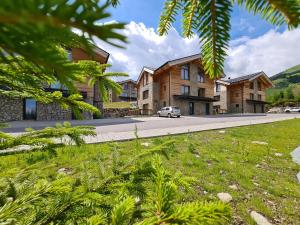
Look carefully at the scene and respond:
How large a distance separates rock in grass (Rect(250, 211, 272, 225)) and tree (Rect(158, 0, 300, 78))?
3.70 metres

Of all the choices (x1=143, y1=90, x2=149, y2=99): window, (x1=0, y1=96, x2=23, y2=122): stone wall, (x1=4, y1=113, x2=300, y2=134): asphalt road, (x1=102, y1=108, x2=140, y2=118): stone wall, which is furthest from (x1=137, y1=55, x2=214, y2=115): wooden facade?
(x1=0, y1=96, x2=23, y2=122): stone wall

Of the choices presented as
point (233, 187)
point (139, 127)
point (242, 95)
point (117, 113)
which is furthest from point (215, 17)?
point (242, 95)

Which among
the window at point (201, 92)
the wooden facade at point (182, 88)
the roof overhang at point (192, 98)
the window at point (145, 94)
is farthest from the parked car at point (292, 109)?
the window at point (145, 94)

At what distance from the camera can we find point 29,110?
2162cm

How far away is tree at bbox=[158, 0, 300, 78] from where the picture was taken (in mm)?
511

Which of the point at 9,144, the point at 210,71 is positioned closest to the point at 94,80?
the point at 9,144

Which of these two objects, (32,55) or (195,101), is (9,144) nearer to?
(32,55)

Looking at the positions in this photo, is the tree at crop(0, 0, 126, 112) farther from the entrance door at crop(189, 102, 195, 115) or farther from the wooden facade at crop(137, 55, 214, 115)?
the entrance door at crop(189, 102, 195, 115)

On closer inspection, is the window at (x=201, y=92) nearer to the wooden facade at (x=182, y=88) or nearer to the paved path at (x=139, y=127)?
the wooden facade at (x=182, y=88)

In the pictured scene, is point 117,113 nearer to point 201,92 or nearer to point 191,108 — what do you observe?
point 191,108

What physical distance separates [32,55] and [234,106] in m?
47.5

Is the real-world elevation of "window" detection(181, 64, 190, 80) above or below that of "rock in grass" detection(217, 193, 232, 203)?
above

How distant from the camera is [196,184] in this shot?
16.2ft

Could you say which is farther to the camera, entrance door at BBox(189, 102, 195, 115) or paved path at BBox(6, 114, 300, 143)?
entrance door at BBox(189, 102, 195, 115)
